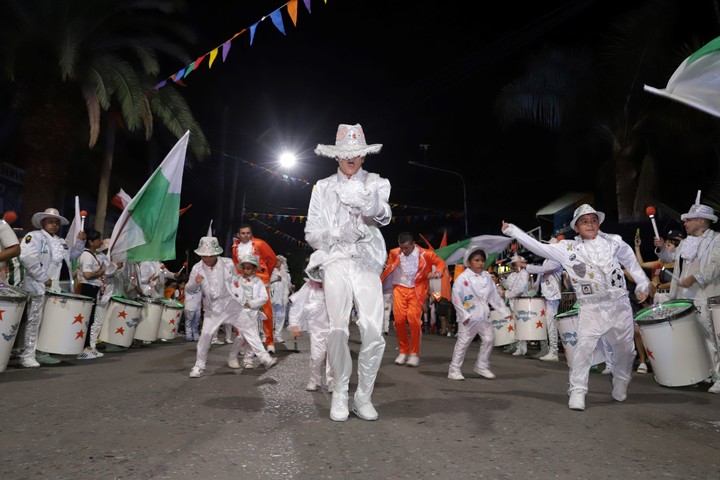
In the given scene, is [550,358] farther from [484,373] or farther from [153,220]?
[153,220]

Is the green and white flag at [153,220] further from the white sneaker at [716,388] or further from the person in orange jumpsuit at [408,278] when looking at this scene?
the white sneaker at [716,388]

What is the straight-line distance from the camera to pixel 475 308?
28.5 feet

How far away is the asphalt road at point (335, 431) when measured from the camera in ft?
11.7

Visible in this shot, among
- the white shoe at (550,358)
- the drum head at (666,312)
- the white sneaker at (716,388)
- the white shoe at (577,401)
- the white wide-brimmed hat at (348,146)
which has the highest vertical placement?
the white wide-brimmed hat at (348,146)

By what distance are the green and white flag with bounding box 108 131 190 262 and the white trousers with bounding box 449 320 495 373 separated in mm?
4199

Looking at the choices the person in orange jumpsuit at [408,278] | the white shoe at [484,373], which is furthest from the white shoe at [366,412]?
the person in orange jumpsuit at [408,278]

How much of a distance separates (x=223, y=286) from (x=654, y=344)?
17.7 feet

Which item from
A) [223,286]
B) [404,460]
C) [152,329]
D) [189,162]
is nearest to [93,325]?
[152,329]

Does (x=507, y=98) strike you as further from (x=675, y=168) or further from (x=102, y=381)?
(x=102, y=381)

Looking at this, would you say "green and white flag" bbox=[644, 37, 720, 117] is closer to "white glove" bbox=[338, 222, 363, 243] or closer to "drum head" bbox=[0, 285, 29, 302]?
"white glove" bbox=[338, 222, 363, 243]

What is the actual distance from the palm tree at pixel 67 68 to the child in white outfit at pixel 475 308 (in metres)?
10.3

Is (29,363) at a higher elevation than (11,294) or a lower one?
lower

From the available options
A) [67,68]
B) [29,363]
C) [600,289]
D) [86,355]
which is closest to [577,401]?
[600,289]

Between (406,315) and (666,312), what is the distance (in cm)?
445
